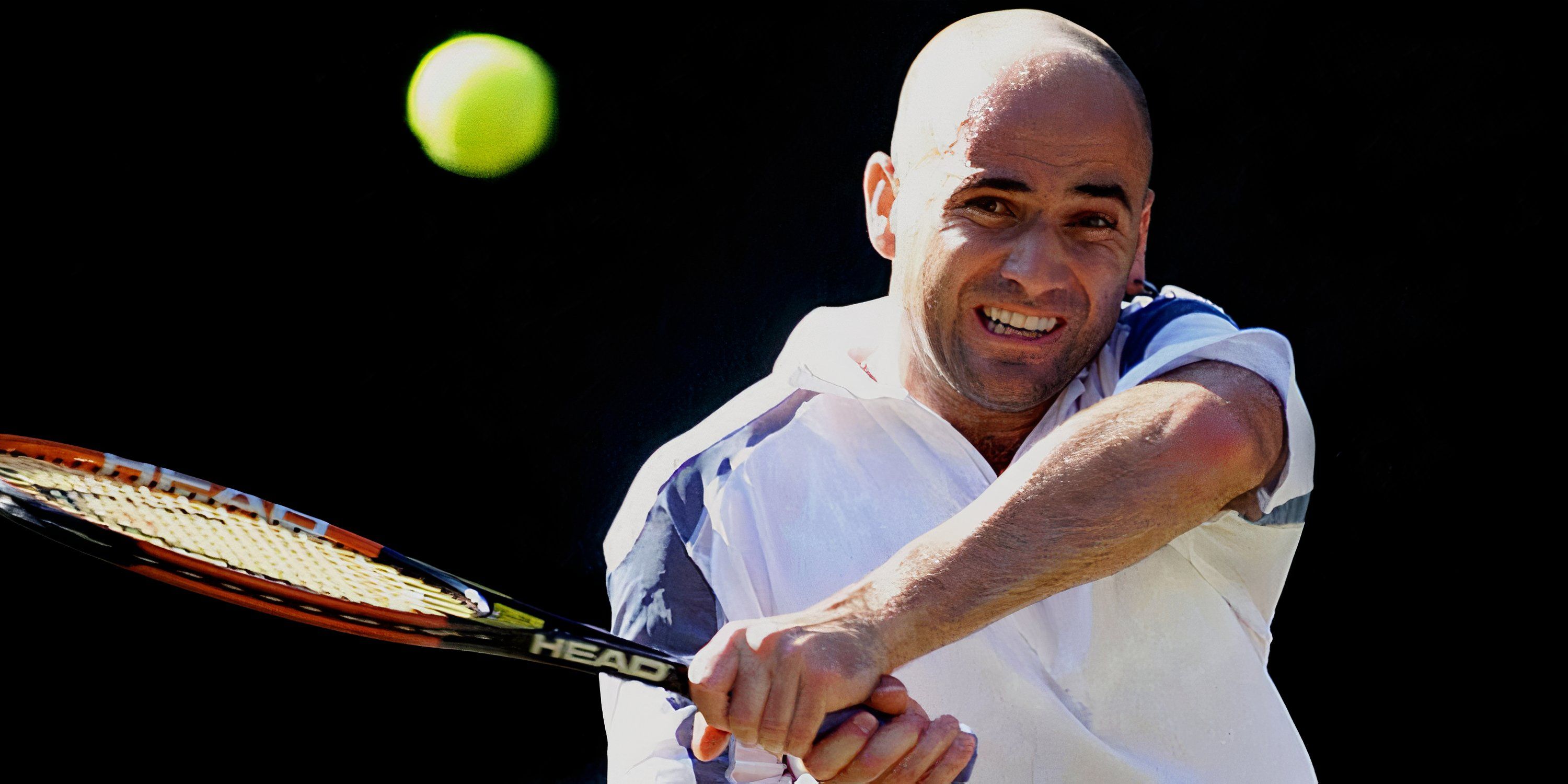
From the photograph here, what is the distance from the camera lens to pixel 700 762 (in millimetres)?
1922

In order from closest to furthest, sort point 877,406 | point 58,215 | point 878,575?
point 878,575
point 877,406
point 58,215

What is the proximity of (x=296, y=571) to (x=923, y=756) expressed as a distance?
77 centimetres

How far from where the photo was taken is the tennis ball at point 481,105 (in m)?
2.81

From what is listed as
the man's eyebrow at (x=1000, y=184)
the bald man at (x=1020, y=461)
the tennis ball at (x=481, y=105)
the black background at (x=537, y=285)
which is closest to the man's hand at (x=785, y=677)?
the bald man at (x=1020, y=461)

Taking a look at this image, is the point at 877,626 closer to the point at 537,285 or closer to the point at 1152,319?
the point at 1152,319

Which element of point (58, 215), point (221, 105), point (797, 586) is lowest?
point (797, 586)

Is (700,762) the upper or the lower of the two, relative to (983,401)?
lower

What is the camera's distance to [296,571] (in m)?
1.68

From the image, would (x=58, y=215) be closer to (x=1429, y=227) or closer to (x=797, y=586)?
(x=797, y=586)

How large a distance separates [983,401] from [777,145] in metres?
1.12

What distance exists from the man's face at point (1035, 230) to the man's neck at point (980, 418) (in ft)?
0.16

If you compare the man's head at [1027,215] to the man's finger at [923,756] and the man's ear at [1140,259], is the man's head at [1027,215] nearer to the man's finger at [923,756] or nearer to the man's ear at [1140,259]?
the man's ear at [1140,259]

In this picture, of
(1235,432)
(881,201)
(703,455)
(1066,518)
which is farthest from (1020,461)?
(881,201)

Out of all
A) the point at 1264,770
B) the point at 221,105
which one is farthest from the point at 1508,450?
the point at 221,105
